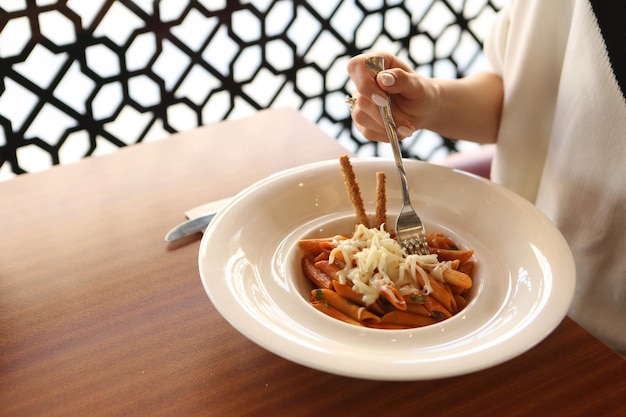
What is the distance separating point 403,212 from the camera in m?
0.99

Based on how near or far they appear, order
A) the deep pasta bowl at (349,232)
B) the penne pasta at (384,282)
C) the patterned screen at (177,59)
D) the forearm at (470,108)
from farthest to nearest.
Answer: the patterned screen at (177,59) < the forearm at (470,108) < the penne pasta at (384,282) < the deep pasta bowl at (349,232)

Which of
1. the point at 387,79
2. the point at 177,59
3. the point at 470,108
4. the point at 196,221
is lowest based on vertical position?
the point at 177,59

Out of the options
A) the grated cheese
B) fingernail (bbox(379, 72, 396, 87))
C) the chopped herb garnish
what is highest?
fingernail (bbox(379, 72, 396, 87))

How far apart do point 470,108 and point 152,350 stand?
754 millimetres

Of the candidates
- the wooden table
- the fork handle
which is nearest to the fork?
the fork handle

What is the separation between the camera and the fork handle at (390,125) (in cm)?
98

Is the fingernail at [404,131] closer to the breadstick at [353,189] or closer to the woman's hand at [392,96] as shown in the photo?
the woman's hand at [392,96]

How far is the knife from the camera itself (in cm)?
101

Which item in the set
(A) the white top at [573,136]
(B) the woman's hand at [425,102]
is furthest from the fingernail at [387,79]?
(A) the white top at [573,136]

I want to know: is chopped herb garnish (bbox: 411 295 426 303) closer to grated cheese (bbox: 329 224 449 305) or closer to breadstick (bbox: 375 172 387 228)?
grated cheese (bbox: 329 224 449 305)

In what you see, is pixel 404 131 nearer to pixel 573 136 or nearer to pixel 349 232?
pixel 349 232

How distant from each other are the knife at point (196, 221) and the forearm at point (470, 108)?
1.34ft

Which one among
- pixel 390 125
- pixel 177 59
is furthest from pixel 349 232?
pixel 177 59

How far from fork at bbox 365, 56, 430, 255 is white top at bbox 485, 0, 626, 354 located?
0.34 metres
